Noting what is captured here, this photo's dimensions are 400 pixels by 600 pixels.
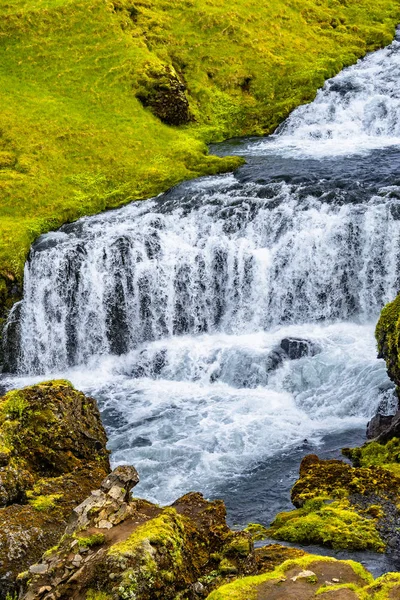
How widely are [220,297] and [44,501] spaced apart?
14.6 m

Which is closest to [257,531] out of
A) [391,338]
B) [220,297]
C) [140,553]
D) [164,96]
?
[140,553]

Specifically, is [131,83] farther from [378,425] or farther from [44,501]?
[44,501]

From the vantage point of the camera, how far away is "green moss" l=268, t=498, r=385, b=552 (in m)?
12.9

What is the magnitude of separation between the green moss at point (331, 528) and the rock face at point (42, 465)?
372cm

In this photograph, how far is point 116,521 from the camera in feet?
36.3

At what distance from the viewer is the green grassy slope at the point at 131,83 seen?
31.9m

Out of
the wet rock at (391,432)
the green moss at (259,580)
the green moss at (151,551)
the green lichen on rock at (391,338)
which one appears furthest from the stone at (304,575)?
the wet rock at (391,432)

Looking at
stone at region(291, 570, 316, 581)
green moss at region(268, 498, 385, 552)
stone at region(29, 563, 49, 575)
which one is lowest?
green moss at region(268, 498, 385, 552)

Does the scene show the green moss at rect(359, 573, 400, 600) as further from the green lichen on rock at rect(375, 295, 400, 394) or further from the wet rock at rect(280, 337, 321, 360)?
the wet rock at rect(280, 337, 321, 360)

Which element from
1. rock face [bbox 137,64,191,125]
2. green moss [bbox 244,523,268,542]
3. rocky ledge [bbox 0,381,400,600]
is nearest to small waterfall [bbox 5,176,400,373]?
rocky ledge [bbox 0,381,400,600]

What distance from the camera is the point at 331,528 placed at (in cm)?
1331

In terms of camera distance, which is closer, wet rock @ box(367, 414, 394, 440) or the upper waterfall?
wet rock @ box(367, 414, 394, 440)

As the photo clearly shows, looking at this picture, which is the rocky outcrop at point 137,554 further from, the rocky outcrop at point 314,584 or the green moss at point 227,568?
the rocky outcrop at point 314,584

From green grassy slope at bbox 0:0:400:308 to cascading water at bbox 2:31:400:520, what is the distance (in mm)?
2243
